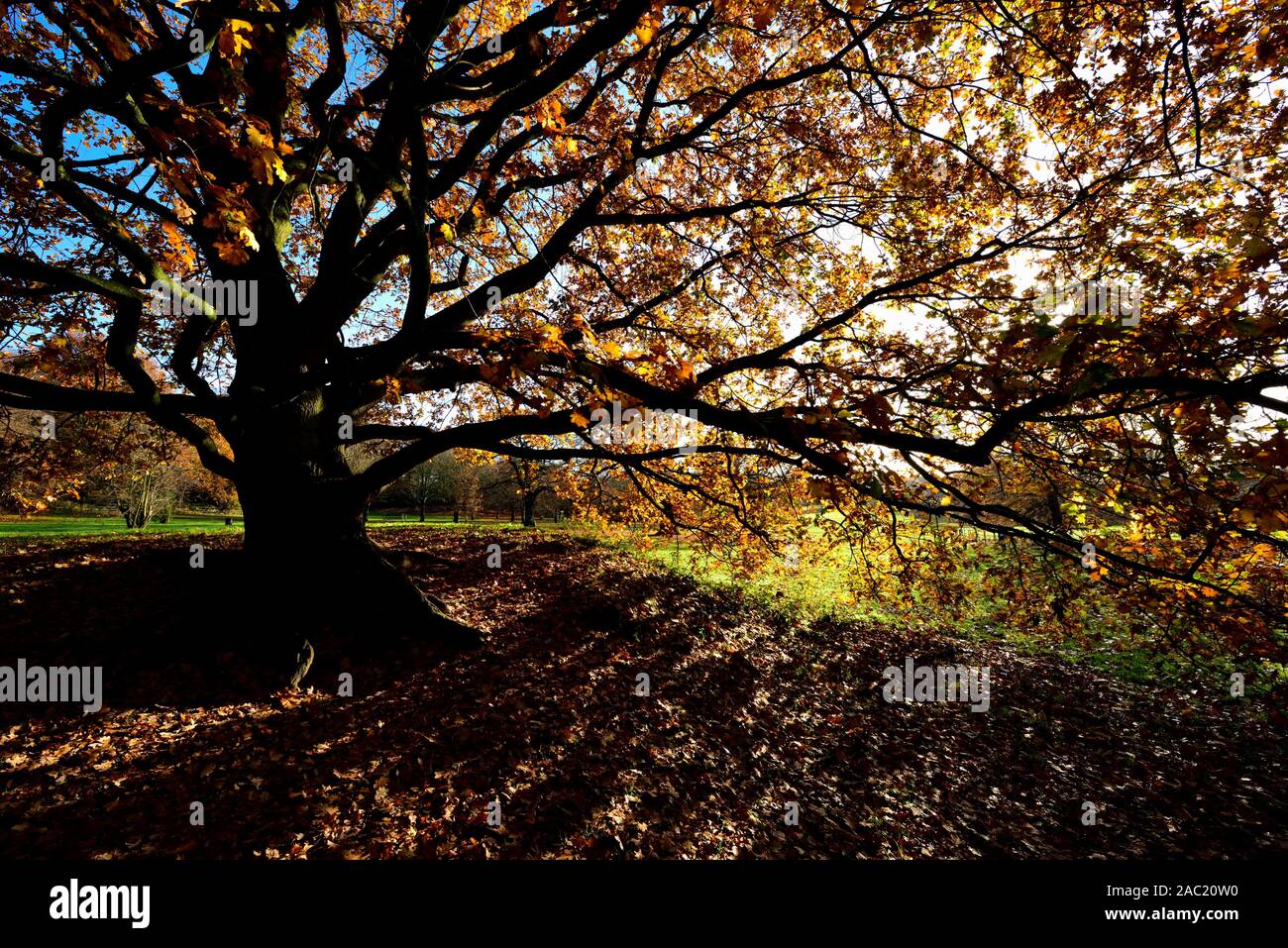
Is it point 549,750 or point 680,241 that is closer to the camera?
point 549,750

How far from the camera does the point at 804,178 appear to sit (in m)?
6.64

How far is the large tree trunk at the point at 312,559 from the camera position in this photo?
6254 millimetres

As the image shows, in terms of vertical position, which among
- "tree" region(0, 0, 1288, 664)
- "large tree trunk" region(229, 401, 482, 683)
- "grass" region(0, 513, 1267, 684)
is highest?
"tree" region(0, 0, 1288, 664)

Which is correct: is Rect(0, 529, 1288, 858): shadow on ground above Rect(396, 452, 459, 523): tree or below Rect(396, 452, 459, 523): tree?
below

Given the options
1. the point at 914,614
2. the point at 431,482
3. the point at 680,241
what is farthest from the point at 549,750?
the point at 431,482

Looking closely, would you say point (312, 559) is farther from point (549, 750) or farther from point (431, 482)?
point (431, 482)

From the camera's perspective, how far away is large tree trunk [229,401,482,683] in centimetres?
625

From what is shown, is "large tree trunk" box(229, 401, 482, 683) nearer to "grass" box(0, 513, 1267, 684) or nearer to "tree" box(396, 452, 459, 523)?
"grass" box(0, 513, 1267, 684)

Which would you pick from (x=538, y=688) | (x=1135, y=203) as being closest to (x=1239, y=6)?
(x=1135, y=203)

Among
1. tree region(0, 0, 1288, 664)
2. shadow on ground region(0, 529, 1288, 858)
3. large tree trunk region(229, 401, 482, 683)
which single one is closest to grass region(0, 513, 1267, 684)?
shadow on ground region(0, 529, 1288, 858)

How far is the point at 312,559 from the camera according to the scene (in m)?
6.57

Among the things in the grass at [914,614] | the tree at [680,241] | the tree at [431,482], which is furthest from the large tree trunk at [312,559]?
the tree at [431,482]

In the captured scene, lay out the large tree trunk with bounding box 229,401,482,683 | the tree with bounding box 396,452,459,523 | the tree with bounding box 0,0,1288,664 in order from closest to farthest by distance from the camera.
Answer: the tree with bounding box 0,0,1288,664, the large tree trunk with bounding box 229,401,482,683, the tree with bounding box 396,452,459,523
